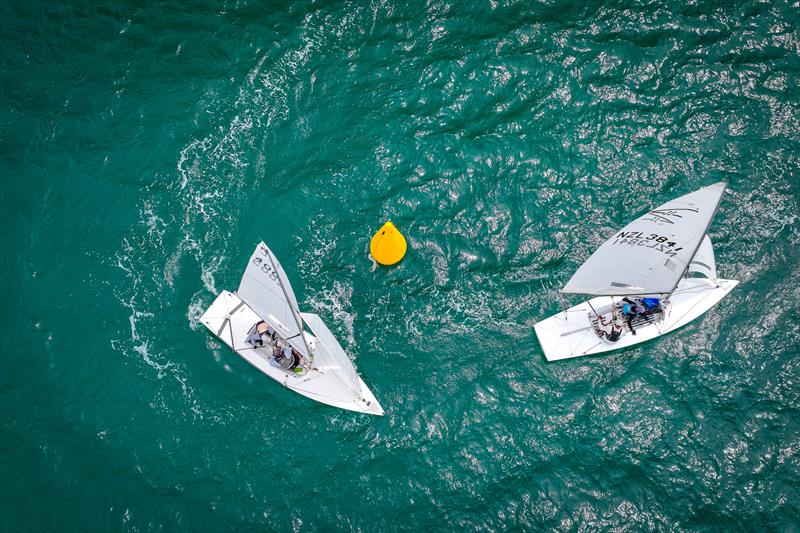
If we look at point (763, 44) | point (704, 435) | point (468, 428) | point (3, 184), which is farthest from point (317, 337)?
point (763, 44)

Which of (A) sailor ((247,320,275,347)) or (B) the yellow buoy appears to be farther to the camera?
(A) sailor ((247,320,275,347))

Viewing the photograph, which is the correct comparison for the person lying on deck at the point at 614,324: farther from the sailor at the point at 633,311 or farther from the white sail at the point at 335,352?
the white sail at the point at 335,352

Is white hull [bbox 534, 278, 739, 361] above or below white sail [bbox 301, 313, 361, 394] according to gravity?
below

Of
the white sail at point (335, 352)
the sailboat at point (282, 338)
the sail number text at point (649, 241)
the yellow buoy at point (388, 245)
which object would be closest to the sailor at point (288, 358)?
the sailboat at point (282, 338)

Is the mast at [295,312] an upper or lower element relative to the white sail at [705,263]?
upper

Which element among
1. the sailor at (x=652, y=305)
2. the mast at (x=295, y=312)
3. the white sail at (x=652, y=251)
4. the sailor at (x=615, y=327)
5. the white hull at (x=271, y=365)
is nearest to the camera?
the mast at (x=295, y=312)

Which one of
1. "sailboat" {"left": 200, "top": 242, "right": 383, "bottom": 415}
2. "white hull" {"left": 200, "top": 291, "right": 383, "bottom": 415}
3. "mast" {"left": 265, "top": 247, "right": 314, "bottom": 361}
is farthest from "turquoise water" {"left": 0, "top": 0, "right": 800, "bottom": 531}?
"mast" {"left": 265, "top": 247, "right": 314, "bottom": 361}

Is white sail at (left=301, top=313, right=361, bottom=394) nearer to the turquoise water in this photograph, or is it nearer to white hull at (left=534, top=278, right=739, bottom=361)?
the turquoise water

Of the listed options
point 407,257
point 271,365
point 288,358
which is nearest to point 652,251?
point 407,257
